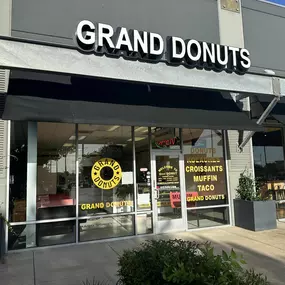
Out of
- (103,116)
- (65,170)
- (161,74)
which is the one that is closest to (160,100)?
(161,74)

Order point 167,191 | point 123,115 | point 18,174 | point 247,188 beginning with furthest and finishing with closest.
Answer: point 247,188 < point 167,191 < point 18,174 < point 123,115

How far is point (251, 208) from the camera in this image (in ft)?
24.5

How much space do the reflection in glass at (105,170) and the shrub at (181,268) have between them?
13.1 ft

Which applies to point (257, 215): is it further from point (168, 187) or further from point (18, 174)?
point (18, 174)

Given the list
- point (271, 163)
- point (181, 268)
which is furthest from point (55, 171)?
point (271, 163)

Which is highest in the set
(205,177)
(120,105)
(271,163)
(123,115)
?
(120,105)

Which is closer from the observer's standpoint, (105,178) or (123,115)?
(123,115)

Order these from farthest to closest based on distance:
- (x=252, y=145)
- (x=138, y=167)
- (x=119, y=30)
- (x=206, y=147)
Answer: (x=252, y=145)
(x=206, y=147)
(x=138, y=167)
(x=119, y=30)

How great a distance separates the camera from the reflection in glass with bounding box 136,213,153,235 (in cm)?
726

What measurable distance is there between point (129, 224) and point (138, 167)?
141 cm

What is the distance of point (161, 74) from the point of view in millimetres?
6469

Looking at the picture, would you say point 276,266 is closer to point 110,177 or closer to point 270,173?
point 110,177

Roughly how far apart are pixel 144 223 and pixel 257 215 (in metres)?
2.85

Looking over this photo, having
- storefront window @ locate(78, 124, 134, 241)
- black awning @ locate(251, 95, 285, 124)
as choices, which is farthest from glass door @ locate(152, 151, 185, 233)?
black awning @ locate(251, 95, 285, 124)
